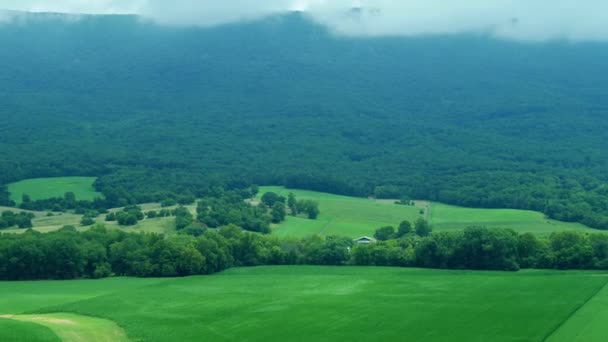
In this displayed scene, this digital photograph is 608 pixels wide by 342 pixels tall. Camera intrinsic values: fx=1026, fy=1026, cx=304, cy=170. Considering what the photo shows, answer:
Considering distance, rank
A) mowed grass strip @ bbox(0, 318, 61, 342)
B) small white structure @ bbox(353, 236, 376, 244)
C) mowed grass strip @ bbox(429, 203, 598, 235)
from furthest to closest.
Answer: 1. mowed grass strip @ bbox(429, 203, 598, 235)
2. small white structure @ bbox(353, 236, 376, 244)
3. mowed grass strip @ bbox(0, 318, 61, 342)

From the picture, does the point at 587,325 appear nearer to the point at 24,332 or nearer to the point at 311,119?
the point at 24,332

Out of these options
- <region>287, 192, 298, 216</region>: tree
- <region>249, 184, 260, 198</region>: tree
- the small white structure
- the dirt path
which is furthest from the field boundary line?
<region>249, 184, 260, 198</region>: tree

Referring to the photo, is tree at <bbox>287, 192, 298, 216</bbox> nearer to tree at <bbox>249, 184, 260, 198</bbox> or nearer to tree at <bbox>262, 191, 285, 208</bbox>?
tree at <bbox>262, 191, 285, 208</bbox>

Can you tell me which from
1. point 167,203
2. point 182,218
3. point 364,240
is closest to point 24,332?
point 364,240

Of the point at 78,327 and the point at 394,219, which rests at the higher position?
the point at 78,327

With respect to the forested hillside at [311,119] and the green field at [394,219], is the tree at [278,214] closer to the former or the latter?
the green field at [394,219]

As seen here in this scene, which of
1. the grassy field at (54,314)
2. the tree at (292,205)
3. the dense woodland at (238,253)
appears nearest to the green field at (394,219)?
the tree at (292,205)
